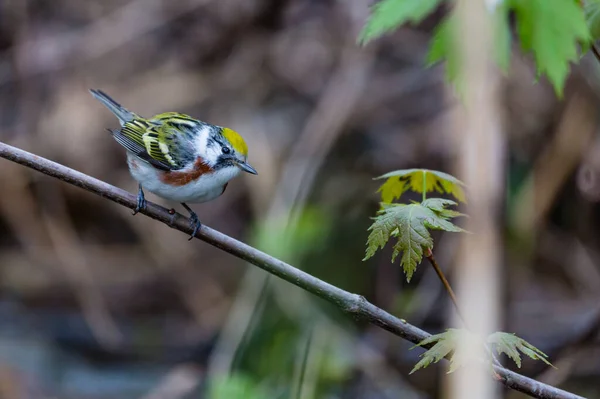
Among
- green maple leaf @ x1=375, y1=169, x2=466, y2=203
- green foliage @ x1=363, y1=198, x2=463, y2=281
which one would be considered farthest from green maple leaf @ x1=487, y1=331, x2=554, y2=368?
green maple leaf @ x1=375, y1=169, x2=466, y2=203

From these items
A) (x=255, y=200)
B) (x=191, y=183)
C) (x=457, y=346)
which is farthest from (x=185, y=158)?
(x=255, y=200)

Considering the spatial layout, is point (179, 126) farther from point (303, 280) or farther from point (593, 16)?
point (593, 16)

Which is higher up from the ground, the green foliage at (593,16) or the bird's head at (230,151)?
the green foliage at (593,16)

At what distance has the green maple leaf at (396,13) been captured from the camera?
2.31 metres

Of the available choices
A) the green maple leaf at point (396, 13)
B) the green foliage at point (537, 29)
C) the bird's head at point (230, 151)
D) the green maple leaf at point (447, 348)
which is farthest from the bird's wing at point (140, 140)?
the green maple leaf at point (447, 348)

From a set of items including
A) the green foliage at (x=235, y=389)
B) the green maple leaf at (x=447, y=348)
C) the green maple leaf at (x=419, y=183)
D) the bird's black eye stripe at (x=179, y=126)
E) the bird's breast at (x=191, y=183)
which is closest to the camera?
the green maple leaf at (x=447, y=348)

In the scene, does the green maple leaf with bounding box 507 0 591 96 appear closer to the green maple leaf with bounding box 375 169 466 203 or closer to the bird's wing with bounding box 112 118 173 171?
the green maple leaf with bounding box 375 169 466 203

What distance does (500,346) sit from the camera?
2.01m

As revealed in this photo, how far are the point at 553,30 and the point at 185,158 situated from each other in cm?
222

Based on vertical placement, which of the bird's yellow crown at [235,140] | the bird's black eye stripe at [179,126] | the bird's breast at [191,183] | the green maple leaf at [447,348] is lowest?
the green maple leaf at [447,348]

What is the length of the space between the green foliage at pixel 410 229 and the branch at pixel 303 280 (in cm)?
21

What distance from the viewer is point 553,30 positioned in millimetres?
2141

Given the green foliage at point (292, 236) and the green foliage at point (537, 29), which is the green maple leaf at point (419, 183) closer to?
the green foliage at point (537, 29)

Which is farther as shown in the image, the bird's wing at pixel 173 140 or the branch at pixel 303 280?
the bird's wing at pixel 173 140
